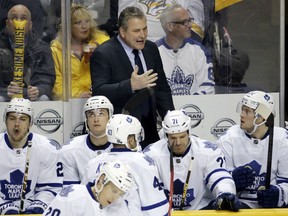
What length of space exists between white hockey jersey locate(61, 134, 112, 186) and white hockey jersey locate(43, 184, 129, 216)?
169 cm

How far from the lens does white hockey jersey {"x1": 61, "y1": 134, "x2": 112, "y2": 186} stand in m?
9.85

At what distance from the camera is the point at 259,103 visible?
394 inches

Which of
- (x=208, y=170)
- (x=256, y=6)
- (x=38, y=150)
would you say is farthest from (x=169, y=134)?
(x=256, y=6)

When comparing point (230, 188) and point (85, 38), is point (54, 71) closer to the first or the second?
point (85, 38)

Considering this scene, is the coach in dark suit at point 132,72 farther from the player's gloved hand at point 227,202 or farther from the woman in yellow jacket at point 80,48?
the player's gloved hand at point 227,202

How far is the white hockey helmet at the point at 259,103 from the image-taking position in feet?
32.7

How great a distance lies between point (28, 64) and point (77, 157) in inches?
41.3

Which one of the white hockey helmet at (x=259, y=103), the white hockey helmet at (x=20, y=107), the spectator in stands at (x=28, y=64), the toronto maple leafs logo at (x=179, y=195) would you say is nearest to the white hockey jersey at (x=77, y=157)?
the white hockey helmet at (x=20, y=107)

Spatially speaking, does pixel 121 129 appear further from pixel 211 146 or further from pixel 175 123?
pixel 211 146

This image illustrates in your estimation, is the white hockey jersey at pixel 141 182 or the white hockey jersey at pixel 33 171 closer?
the white hockey jersey at pixel 141 182

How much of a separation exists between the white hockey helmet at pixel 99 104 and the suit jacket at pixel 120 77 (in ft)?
0.68

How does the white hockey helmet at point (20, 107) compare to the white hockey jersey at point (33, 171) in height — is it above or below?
above

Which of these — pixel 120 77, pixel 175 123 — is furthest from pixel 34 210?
pixel 120 77

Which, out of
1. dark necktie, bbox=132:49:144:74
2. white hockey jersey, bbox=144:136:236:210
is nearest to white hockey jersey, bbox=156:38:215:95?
dark necktie, bbox=132:49:144:74
